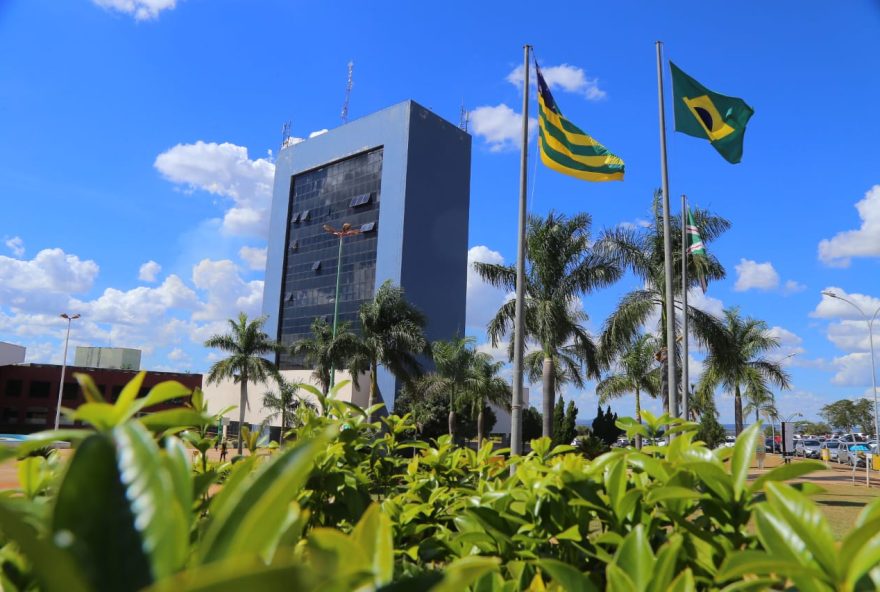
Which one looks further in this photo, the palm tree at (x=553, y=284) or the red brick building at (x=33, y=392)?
A: the red brick building at (x=33, y=392)

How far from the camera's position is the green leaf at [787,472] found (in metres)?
1.86

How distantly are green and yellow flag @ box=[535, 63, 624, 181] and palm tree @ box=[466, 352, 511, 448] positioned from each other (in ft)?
86.9

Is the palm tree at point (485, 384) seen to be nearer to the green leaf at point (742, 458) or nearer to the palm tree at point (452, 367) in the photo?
the palm tree at point (452, 367)

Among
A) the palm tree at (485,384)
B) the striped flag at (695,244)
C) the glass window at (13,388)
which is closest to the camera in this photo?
the striped flag at (695,244)

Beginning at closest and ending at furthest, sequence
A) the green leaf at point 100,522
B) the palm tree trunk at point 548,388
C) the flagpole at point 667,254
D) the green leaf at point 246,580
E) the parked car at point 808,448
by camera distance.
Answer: the green leaf at point 246,580
the green leaf at point 100,522
the flagpole at point 667,254
the palm tree trunk at point 548,388
the parked car at point 808,448

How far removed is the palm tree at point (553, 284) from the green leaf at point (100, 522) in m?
18.9

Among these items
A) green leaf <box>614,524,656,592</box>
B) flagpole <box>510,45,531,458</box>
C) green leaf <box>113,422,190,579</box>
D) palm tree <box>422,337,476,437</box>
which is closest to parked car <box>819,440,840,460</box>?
palm tree <box>422,337,476,437</box>

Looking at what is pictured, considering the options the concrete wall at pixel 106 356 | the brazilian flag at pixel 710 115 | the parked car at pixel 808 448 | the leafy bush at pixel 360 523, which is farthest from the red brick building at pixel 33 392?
the leafy bush at pixel 360 523

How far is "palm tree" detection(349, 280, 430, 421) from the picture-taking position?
29453 mm

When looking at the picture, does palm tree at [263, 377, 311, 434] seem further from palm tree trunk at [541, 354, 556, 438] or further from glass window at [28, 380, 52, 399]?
palm tree trunk at [541, 354, 556, 438]

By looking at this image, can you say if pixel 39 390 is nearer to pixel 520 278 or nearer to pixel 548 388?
pixel 548 388

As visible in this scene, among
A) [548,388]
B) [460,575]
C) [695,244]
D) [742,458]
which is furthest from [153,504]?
[695,244]

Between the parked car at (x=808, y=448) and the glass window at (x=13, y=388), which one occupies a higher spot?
the glass window at (x=13, y=388)

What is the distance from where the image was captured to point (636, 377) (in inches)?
1423
